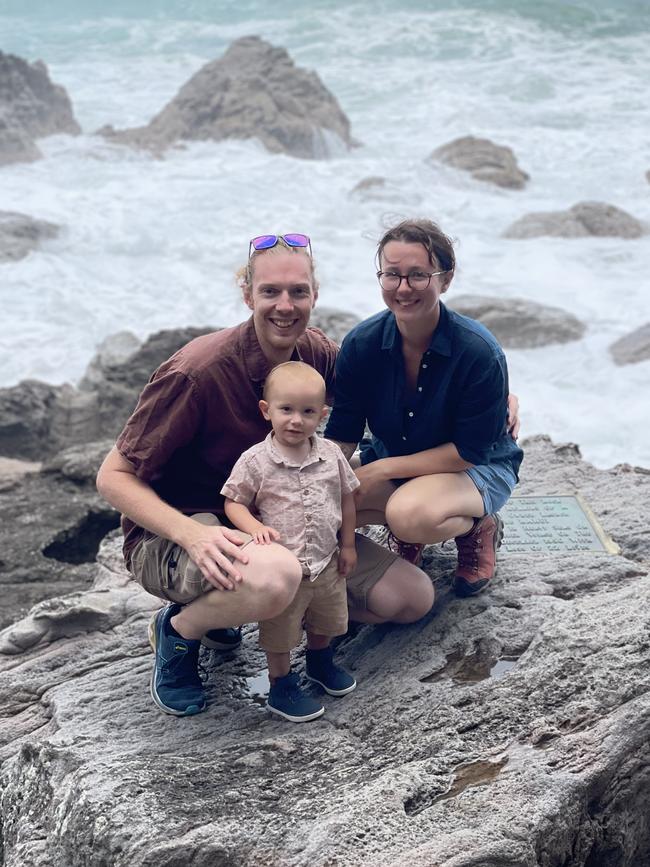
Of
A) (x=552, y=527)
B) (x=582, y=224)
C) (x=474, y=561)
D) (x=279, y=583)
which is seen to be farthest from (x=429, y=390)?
(x=582, y=224)

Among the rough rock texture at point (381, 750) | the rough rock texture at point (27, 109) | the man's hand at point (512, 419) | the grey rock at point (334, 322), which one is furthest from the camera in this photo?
the rough rock texture at point (27, 109)

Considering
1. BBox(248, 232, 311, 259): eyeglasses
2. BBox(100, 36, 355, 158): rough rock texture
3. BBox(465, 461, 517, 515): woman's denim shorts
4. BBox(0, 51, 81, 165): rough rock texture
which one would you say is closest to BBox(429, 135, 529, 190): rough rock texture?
BBox(100, 36, 355, 158): rough rock texture

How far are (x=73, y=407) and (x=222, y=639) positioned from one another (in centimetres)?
452

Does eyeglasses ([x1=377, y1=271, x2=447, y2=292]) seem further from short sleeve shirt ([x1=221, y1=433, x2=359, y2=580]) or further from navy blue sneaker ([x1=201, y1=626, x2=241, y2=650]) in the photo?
navy blue sneaker ([x1=201, y1=626, x2=241, y2=650])

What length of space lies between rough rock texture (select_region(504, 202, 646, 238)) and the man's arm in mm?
11421

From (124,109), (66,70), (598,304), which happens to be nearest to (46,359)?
(598,304)

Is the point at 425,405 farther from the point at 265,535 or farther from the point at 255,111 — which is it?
A: the point at 255,111

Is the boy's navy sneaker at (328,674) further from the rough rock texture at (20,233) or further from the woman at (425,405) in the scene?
the rough rock texture at (20,233)

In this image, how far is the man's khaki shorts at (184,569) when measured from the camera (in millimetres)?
3357

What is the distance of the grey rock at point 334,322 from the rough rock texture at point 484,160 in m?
7.53

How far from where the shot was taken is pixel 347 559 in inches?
136

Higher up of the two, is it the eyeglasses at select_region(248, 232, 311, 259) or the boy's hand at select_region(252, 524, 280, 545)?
the eyeglasses at select_region(248, 232, 311, 259)

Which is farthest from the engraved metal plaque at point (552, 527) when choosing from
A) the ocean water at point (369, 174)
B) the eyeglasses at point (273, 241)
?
the eyeglasses at point (273, 241)

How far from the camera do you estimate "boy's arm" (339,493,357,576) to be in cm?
346
